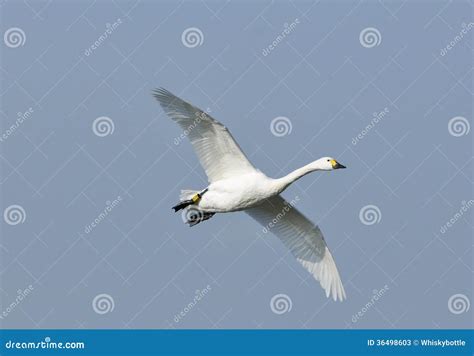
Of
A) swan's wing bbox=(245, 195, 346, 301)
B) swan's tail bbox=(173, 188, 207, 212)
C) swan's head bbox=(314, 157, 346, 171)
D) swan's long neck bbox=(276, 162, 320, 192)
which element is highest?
swan's head bbox=(314, 157, 346, 171)

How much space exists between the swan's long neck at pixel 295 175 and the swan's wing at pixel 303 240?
5.32ft

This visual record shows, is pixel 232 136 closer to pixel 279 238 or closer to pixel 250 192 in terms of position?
pixel 250 192

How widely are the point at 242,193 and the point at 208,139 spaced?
4.57 ft

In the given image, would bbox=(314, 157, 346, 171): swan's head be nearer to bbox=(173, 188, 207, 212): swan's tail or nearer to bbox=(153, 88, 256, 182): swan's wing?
bbox=(153, 88, 256, 182): swan's wing

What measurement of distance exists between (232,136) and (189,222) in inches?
112

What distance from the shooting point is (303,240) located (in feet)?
80.8

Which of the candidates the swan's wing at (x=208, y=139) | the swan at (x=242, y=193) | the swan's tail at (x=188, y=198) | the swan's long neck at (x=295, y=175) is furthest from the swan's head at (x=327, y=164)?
the swan's tail at (x=188, y=198)

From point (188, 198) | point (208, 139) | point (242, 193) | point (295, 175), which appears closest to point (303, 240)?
point (295, 175)

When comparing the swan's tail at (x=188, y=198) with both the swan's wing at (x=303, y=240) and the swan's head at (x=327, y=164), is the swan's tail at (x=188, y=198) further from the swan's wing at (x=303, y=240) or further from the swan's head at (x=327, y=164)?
the swan's head at (x=327, y=164)

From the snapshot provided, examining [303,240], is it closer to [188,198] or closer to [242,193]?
[242,193]

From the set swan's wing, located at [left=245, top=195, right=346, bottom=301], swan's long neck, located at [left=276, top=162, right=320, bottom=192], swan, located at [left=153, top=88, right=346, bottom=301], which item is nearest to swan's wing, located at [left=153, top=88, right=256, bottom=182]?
swan, located at [left=153, top=88, right=346, bottom=301]

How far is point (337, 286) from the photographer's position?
2444 centimetres

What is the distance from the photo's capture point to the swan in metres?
22.1
